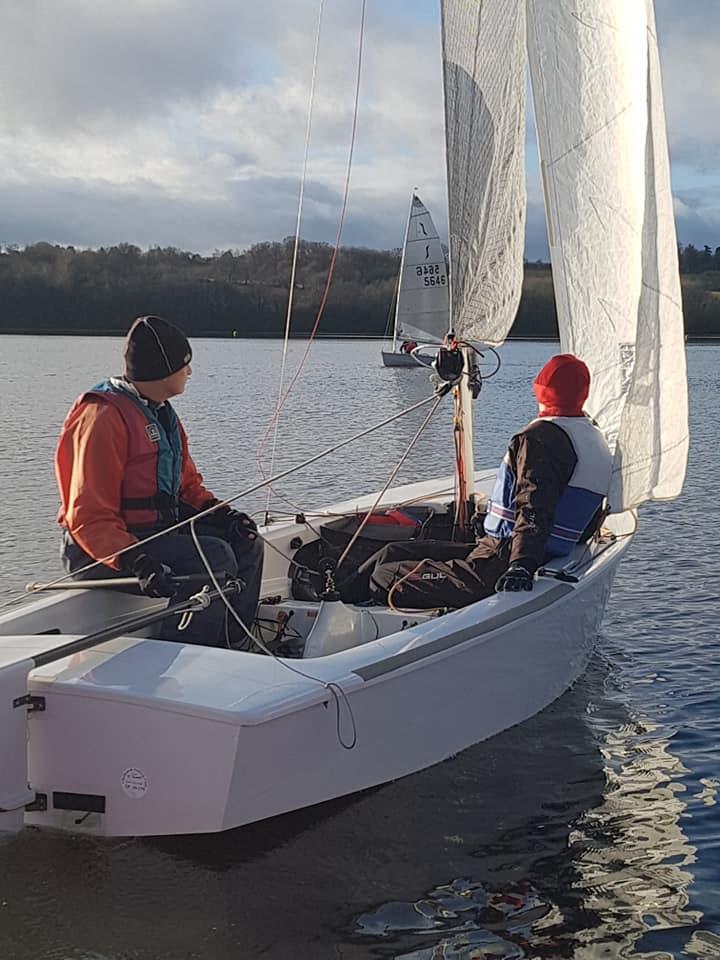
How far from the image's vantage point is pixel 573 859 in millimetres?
3934

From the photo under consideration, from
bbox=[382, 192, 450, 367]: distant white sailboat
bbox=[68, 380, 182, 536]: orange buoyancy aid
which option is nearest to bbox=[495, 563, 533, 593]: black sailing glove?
bbox=[68, 380, 182, 536]: orange buoyancy aid

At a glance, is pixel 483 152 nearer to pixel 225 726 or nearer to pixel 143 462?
pixel 143 462

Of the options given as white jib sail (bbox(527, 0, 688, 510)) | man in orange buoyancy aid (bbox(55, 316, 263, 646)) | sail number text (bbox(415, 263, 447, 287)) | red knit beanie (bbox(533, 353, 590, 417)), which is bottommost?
man in orange buoyancy aid (bbox(55, 316, 263, 646))

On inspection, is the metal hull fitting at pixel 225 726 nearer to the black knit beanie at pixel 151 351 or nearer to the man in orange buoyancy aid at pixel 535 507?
the man in orange buoyancy aid at pixel 535 507

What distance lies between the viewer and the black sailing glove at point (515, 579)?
4484mm

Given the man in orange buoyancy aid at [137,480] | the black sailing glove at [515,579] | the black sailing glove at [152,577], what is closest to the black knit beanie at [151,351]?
the man in orange buoyancy aid at [137,480]

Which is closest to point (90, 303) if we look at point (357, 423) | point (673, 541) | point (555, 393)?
point (357, 423)

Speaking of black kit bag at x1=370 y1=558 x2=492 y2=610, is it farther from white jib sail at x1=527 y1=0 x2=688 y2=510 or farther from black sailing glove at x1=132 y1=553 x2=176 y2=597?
black sailing glove at x1=132 y1=553 x2=176 y2=597

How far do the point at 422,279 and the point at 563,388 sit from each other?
19.2 meters

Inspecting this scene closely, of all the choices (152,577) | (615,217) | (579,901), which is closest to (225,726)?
(152,577)

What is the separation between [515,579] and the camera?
4.48m

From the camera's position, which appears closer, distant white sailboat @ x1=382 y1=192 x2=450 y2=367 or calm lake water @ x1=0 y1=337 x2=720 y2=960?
calm lake water @ x1=0 y1=337 x2=720 y2=960

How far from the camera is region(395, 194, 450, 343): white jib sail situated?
76.3 feet

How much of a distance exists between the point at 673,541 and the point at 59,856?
6.59m
